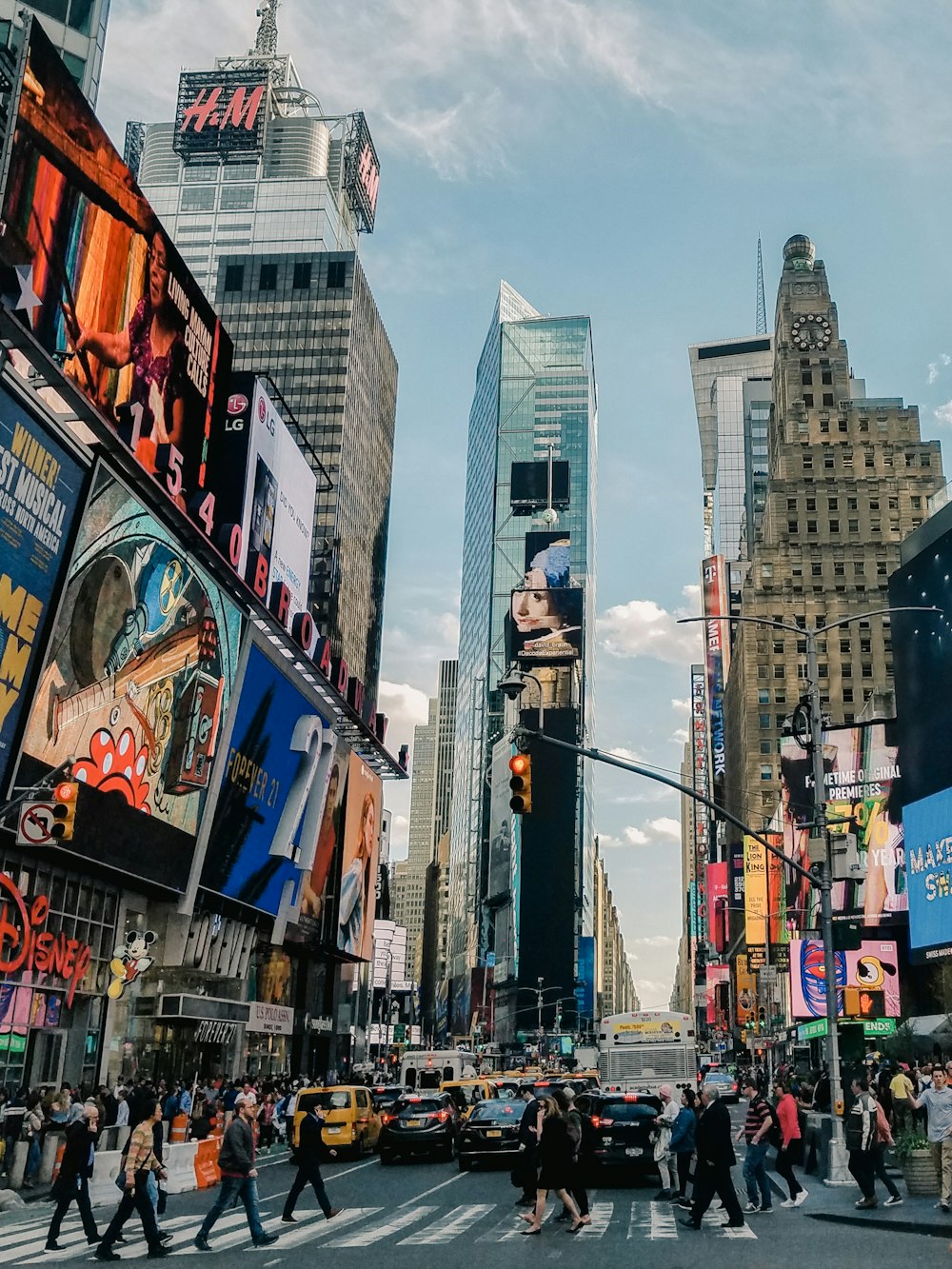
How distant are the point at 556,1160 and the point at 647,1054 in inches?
948

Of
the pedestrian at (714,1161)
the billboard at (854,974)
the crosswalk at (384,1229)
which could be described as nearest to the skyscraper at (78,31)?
the crosswalk at (384,1229)

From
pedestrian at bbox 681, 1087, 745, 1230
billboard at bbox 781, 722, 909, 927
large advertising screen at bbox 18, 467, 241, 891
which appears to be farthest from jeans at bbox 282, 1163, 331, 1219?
billboard at bbox 781, 722, 909, 927

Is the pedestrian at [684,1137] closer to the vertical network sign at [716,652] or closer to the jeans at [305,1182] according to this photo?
the jeans at [305,1182]

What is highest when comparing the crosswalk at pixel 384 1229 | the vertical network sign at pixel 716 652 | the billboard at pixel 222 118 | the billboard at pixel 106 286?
the billboard at pixel 222 118

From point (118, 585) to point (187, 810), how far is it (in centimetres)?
1092

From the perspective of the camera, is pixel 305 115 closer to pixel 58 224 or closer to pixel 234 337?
pixel 234 337

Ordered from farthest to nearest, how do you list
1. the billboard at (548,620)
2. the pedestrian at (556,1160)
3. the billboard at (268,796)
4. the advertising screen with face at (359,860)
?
the billboard at (548,620) < the advertising screen with face at (359,860) < the billboard at (268,796) < the pedestrian at (556,1160)

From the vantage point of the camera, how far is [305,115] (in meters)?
183

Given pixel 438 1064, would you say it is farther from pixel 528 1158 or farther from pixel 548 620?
pixel 548 620

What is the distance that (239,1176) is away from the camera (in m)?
15.5

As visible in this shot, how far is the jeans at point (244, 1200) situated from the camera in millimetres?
15305

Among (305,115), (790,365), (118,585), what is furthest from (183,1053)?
(305,115)

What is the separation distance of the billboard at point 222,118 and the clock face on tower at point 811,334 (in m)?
82.5

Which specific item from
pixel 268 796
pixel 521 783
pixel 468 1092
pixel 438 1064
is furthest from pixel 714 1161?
pixel 438 1064
